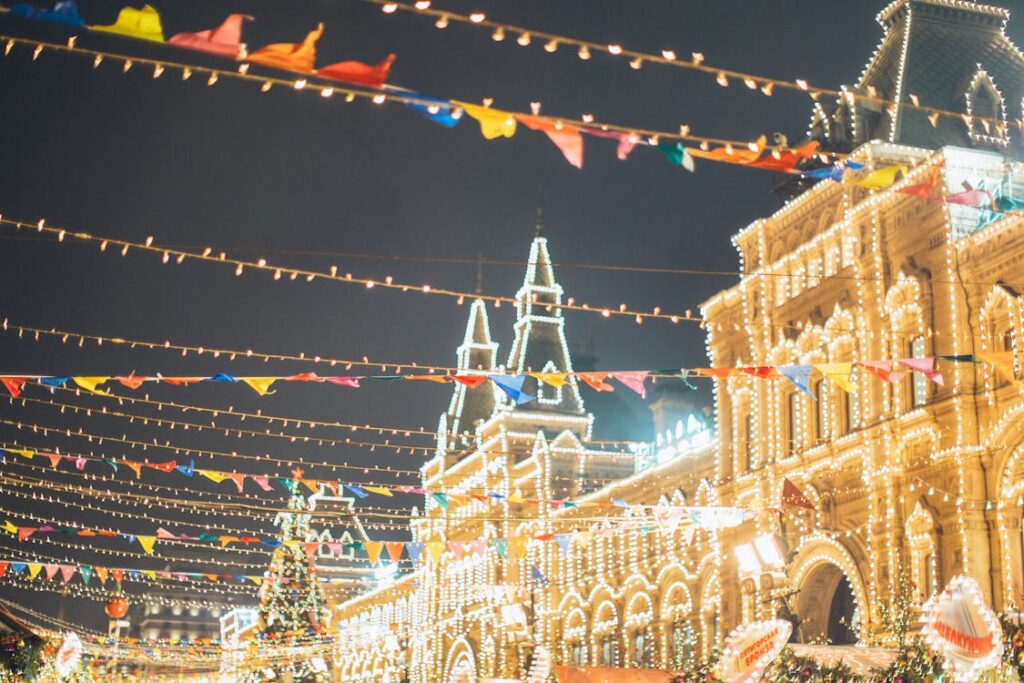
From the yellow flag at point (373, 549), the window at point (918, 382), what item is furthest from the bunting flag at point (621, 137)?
the yellow flag at point (373, 549)

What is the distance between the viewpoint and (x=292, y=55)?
11.0 m

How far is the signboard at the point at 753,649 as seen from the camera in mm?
14867

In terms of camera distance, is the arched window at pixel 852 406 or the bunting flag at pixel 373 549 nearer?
the arched window at pixel 852 406

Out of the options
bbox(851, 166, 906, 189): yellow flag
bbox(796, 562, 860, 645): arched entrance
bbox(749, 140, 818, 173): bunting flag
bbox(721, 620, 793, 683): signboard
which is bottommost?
bbox(721, 620, 793, 683): signboard

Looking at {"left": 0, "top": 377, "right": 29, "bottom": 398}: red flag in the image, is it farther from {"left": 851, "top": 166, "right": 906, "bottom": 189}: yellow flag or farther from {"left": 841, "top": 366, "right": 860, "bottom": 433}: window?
{"left": 841, "top": 366, "right": 860, "bottom": 433}: window

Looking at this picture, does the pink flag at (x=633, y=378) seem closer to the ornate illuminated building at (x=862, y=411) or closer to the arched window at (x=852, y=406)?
the ornate illuminated building at (x=862, y=411)

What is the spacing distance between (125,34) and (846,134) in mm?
23171

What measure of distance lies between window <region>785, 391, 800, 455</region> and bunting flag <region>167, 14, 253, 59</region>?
21.7m

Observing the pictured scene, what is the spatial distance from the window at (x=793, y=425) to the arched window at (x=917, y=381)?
4222mm

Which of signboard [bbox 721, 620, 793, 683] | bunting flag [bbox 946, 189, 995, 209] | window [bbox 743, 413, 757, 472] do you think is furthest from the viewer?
window [bbox 743, 413, 757, 472]

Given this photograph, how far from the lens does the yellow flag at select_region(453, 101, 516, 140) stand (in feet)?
40.5

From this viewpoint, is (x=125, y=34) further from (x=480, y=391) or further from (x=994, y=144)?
(x=480, y=391)

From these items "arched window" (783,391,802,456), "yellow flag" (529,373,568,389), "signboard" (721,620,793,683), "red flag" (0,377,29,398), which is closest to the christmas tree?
"arched window" (783,391,802,456)

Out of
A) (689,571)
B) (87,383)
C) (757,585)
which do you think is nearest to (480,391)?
(689,571)
